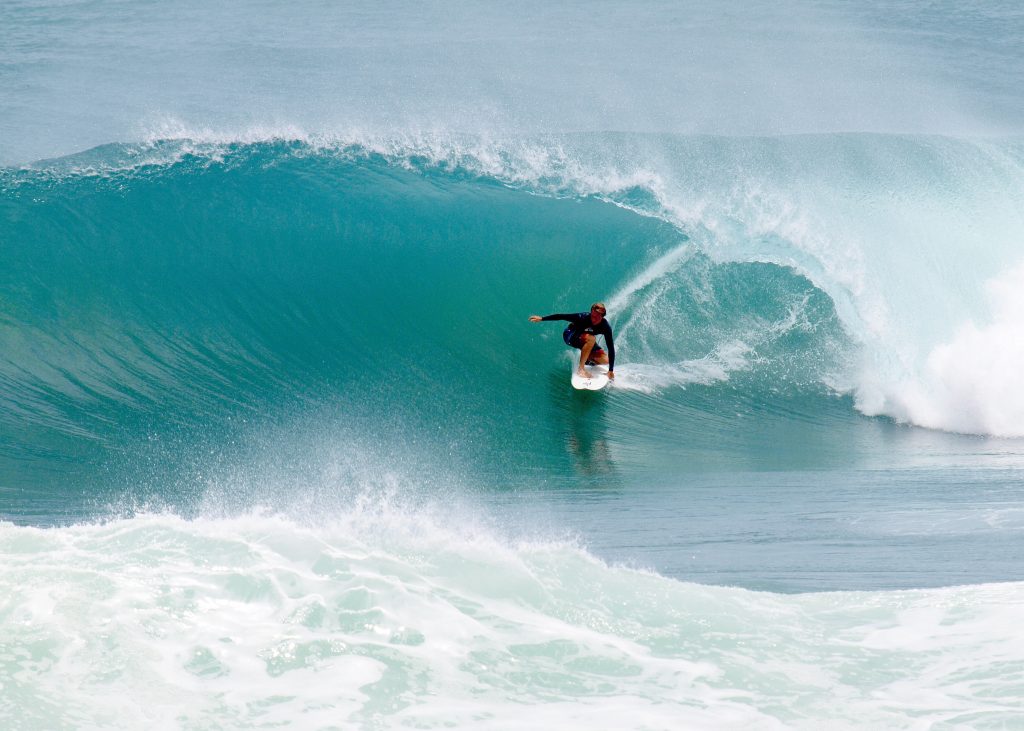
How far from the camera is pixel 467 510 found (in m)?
7.94

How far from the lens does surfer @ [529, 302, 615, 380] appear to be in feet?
32.3

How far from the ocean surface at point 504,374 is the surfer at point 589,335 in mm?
385

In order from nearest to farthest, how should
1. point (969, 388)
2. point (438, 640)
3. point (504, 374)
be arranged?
1. point (438, 640)
2. point (504, 374)
3. point (969, 388)

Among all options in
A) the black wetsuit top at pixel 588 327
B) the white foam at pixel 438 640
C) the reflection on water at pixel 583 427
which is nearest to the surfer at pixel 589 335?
the black wetsuit top at pixel 588 327

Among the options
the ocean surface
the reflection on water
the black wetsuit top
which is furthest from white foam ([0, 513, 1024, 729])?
the black wetsuit top

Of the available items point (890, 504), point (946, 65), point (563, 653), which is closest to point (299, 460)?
point (563, 653)

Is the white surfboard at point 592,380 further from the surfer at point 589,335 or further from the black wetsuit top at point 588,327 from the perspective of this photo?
the black wetsuit top at point 588,327

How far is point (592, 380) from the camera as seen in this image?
10.2m

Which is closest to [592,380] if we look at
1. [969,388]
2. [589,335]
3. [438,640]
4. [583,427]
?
[589,335]

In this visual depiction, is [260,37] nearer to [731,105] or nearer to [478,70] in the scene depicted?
[478,70]

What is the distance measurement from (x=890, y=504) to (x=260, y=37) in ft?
48.0

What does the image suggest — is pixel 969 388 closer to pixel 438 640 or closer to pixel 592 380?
pixel 592 380

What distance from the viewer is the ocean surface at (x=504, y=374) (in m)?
6.04

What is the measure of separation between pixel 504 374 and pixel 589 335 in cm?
108
